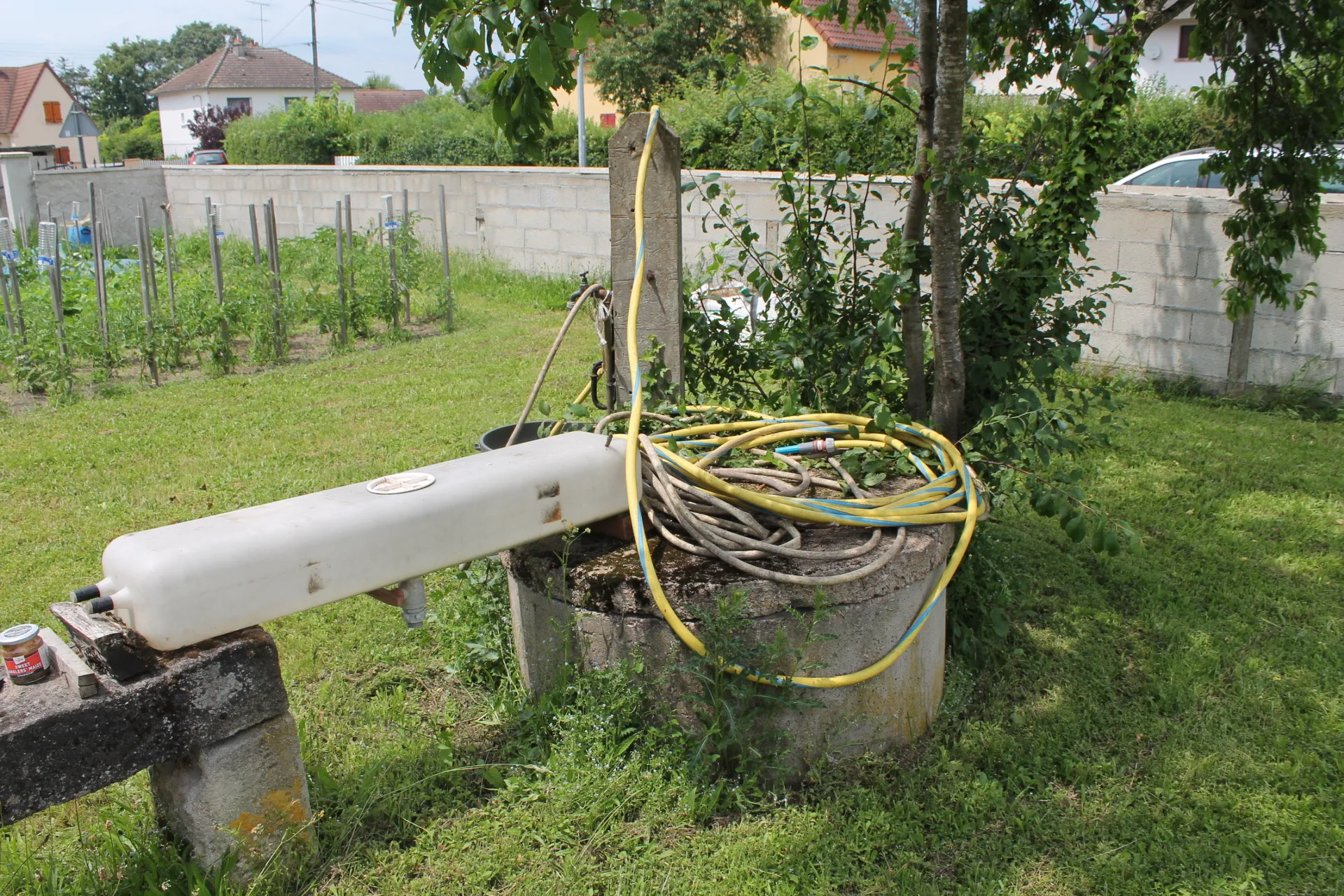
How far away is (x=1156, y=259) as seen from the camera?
7.36 meters

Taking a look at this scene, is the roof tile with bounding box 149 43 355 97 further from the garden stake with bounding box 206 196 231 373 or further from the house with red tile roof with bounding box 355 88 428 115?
the garden stake with bounding box 206 196 231 373

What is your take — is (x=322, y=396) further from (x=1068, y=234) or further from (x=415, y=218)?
(x=1068, y=234)

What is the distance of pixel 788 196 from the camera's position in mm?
3902

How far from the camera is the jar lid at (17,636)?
7.89ft

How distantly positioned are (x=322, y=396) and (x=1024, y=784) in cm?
596

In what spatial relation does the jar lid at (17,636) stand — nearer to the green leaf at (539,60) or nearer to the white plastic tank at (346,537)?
the white plastic tank at (346,537)

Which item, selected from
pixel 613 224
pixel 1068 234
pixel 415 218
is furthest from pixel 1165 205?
pixel 415 218

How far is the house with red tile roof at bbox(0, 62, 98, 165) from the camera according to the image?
193 ft

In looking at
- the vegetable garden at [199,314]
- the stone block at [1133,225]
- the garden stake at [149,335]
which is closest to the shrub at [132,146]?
the vegetable garden at [199,314]

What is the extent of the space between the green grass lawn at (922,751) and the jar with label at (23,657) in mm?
512

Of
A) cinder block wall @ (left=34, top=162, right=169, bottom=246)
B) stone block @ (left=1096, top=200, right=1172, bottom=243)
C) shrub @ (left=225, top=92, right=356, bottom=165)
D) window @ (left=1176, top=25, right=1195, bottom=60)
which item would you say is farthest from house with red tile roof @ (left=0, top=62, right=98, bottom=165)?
stone block @ (left=1096, top=200, right=1172, bottom=243)

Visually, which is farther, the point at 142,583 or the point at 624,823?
the point at 624,823

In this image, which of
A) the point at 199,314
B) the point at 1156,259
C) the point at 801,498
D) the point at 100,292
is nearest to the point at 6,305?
the point at 100,292

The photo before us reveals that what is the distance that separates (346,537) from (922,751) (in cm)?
192
